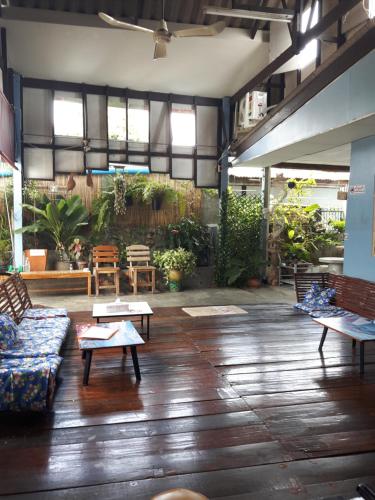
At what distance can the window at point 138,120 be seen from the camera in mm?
8936

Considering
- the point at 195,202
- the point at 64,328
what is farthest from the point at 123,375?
the point at 195,202

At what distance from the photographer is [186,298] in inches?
312

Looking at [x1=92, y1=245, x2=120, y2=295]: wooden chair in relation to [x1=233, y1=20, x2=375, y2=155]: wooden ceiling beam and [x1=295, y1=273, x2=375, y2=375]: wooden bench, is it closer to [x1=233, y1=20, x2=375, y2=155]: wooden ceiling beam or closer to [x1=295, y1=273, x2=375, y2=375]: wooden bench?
[x1=295, y1=273, x2=375, y2=375]: wooden bench

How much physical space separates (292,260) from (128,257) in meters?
4.21

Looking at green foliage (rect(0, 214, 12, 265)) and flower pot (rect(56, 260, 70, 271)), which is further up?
green foliage (rect(0, 214, 12, 265))

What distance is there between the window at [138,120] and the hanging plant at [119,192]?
3.15 feet

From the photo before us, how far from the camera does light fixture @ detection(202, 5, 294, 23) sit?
530 cm

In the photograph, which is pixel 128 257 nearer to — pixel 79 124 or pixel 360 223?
pixel 79 124

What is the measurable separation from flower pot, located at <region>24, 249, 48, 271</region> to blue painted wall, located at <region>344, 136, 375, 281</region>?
6.03 metres

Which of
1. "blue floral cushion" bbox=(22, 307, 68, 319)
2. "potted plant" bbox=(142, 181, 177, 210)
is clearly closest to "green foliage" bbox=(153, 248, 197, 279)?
"potted plant" bbox=(142, 181, 177, 210)

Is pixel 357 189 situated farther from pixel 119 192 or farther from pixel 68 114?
pixel 68 114

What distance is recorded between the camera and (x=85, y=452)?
2.64m

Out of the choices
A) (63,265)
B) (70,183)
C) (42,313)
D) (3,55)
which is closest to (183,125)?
(70,183)

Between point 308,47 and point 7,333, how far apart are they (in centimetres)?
603
